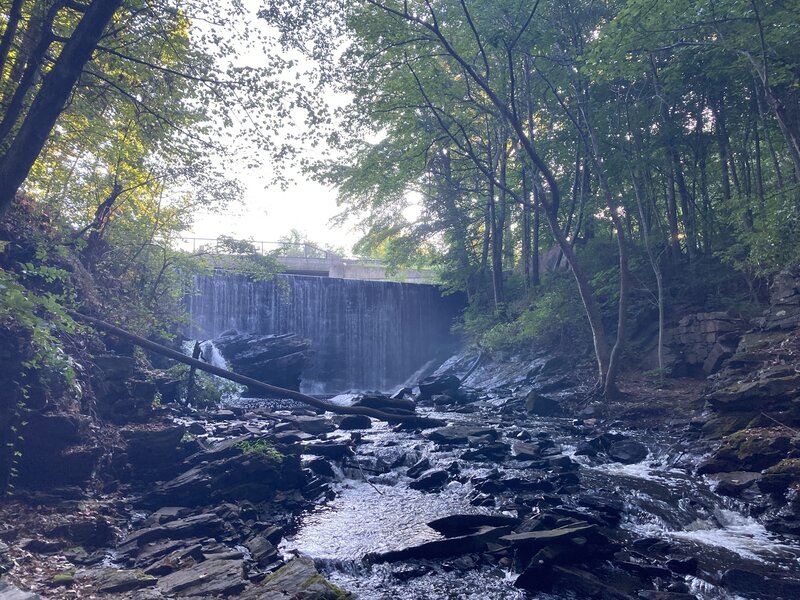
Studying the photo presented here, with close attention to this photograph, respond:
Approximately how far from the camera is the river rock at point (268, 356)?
21.2 meters

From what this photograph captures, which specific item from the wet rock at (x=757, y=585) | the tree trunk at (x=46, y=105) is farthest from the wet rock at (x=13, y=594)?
the wet rock at (x=757, y=585)

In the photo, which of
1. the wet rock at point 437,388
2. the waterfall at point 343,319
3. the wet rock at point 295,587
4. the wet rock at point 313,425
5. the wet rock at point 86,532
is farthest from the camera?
the waterfall at point 343,319

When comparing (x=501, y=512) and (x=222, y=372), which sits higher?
(x=222, y=372)

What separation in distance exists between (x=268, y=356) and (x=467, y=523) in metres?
16.3

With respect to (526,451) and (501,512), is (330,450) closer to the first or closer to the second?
(526,451)

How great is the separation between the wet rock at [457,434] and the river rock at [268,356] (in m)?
10.8

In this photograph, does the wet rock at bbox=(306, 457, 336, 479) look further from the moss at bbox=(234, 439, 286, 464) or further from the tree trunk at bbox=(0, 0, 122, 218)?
the tree trunk at bbox=(0, 0, 122, 218)

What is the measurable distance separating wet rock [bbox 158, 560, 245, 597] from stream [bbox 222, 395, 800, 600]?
1.07m

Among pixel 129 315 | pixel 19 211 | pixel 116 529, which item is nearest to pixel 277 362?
pixel 129 315

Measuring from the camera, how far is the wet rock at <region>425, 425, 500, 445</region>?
11523mm

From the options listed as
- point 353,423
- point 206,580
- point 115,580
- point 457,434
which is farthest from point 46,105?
point 353,423

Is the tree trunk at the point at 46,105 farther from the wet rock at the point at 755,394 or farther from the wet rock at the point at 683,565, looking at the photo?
the wet rock at the point at 755,394

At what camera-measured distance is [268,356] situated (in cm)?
2156

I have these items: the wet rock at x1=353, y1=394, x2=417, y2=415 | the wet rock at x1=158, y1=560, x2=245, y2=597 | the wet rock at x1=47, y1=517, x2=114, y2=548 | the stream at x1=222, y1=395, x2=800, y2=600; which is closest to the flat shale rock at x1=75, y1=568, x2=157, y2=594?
the wet rock at x1=158, y1=560, x2=245, y2=597
